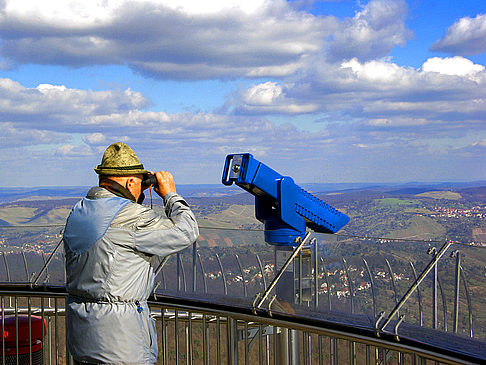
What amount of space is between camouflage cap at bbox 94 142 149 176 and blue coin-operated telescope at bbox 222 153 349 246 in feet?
6.68

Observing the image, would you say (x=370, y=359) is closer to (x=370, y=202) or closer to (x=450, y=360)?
(x=450, y=360)

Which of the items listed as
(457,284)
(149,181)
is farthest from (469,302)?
(149,181)

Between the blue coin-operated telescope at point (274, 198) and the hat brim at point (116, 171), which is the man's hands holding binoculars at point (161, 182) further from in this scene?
the blue coin-operated telescope at point (274, 198)

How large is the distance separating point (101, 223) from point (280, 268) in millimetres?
2313

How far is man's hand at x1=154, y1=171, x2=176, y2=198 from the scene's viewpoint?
4.28 m

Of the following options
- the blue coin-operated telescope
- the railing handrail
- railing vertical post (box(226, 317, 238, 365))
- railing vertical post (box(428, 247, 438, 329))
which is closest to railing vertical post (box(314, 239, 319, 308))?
the railing handrail

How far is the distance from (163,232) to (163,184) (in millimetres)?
461

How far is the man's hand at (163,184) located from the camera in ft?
14.0

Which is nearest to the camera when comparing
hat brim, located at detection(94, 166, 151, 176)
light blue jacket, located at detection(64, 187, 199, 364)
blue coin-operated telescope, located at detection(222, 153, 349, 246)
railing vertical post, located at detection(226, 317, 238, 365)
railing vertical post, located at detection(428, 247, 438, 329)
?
light blue jacket, located at detection(64, 187, 199, 364)

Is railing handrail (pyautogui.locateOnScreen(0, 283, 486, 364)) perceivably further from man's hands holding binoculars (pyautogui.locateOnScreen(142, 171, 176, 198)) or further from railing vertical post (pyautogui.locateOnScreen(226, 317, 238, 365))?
man's hands holding binoculars (pyautogui.locateOnScreen(142, 171, 176, 198))

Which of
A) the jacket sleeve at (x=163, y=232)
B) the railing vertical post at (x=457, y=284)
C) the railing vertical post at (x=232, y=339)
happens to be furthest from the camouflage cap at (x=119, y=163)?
the railing vertical post at (x=457, y=284)

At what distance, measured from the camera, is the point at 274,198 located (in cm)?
639

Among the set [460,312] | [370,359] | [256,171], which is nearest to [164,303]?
[256,171]

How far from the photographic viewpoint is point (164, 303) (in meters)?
5.99
